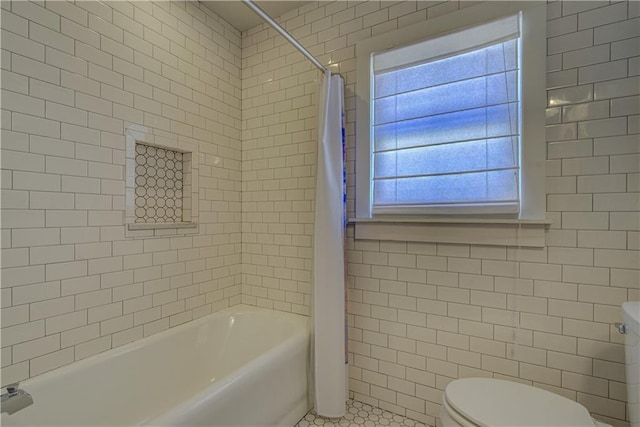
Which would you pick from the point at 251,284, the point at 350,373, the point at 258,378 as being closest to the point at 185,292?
the point at 251,284

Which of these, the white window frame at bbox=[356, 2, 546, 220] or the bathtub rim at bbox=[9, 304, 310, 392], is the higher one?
the white window frame at bbox=[356, 2, 546, 220]

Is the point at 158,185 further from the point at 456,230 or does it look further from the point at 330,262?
the point at 456,230

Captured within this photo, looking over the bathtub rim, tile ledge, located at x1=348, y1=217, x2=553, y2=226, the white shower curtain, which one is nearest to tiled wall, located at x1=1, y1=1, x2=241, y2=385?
the bathtub rim

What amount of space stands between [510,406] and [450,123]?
133cm

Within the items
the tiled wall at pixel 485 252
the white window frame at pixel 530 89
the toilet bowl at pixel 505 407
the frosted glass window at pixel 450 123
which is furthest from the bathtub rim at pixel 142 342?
the white window frame at pixel 530 89

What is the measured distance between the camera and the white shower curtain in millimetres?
1724

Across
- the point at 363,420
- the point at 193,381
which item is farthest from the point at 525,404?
the point at 193,381

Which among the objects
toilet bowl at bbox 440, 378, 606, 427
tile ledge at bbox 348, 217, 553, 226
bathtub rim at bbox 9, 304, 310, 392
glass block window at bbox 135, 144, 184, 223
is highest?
glass block window at bbox 135, 144, 184, 223

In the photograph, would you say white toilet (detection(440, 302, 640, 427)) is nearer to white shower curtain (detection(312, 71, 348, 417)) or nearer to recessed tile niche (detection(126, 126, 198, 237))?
white shower curtain (detection(312, 71, 348, 417))

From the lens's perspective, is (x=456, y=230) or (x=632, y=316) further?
(x=456, y=230)

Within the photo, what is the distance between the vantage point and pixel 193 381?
188 centimetres

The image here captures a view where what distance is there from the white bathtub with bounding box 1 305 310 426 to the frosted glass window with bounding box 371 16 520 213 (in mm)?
1081

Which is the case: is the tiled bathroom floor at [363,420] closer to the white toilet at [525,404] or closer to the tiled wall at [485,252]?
the tiled wall at [485,252]

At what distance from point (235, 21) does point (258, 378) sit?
94.3 inches
